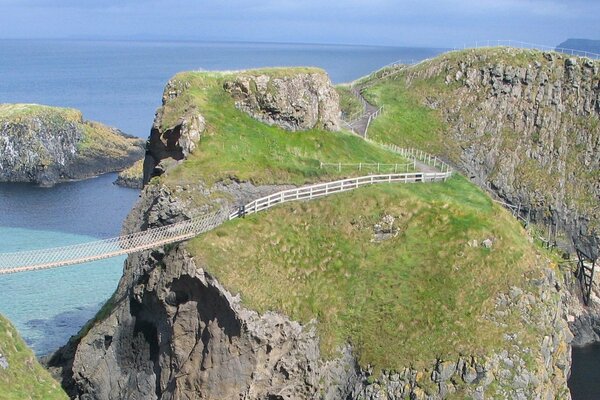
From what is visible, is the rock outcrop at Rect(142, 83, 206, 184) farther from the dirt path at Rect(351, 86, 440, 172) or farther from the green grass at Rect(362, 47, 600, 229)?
the green grass at Rect(362, 47, 600, 229)

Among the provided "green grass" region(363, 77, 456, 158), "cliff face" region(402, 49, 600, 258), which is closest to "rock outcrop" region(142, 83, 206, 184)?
"green grass" region(363, 77, 456, 158)

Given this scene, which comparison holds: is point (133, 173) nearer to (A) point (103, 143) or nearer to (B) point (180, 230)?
(A) point (103, 143)

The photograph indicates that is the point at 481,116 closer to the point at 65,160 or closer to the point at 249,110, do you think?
the point at 249,110

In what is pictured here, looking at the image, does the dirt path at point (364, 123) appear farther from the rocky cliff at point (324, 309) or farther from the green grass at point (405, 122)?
the rocky cliff at point (324, 309)

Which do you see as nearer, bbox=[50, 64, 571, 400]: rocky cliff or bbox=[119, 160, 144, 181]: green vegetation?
bbox=[50, 64, 571, 400]: rocky cliff

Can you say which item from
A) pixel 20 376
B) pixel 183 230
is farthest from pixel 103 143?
pixel 20 376

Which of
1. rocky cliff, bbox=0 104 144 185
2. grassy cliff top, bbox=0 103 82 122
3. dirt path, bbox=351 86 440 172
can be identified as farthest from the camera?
grassy cliff top, bbox=0 103 82 122
